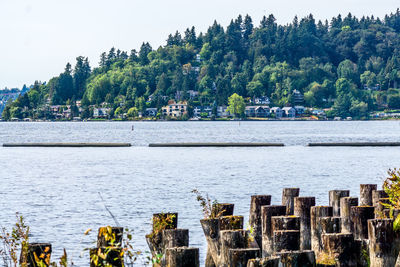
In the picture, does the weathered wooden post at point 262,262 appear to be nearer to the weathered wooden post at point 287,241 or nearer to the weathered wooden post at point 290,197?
the weathered wooden post at point 287,241

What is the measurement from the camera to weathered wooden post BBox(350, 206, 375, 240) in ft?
42.5

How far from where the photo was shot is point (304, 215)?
14.4 meters

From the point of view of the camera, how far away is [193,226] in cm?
2428

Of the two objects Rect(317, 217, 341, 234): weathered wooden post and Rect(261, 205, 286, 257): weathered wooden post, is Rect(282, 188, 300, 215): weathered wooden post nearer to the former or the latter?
Rect(261, 205, 286, 257): weathered wooden post

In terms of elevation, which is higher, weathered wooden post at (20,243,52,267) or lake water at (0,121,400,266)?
weathered wooden post at (20,243,52,267)

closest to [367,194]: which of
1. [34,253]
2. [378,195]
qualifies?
[378,195]

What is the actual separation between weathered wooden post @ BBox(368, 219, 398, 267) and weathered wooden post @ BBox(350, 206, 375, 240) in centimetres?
189

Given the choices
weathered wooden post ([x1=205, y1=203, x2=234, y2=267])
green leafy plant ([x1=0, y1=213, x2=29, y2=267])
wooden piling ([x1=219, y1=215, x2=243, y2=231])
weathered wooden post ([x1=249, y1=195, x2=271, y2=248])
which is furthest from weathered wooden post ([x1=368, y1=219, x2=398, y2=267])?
green leafy plant ([x1=0, y1=213, x2=29, y2=267])

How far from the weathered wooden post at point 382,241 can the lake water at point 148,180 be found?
6.82 metres

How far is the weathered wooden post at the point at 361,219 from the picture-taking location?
42.5 ft

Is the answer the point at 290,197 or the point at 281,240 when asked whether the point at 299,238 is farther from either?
the point at 290,197

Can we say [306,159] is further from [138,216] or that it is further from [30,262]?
[30,262]

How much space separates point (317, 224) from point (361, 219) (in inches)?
29.5

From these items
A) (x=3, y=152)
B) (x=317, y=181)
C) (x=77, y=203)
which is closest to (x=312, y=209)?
(x=77, y=203)
